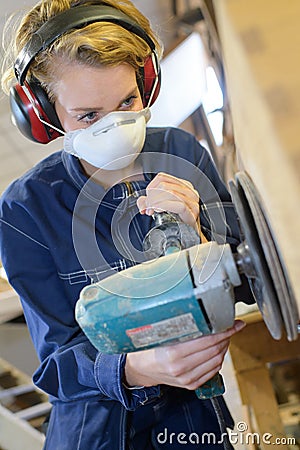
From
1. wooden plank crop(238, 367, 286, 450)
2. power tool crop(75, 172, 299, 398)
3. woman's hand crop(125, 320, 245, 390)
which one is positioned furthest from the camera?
wooden plank crop(238, 367, 286, 450)

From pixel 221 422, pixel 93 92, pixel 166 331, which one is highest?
pixel 93 92

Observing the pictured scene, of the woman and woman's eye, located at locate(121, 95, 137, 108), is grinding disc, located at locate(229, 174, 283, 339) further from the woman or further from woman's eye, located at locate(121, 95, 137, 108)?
woman's eye, located at locate(121, 95, 137, 108)

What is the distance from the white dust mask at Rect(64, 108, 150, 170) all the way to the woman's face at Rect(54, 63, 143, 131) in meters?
0.02

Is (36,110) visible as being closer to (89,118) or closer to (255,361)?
(89,118)

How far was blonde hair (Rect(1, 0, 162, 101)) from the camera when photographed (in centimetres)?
107

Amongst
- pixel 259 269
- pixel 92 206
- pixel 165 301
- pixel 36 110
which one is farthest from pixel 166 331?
pixel 36 110

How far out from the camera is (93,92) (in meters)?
1.07

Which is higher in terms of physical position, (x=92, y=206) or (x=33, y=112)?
(x=33, y=112)

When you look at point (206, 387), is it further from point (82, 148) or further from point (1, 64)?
point (1, 64)

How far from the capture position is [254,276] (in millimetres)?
765

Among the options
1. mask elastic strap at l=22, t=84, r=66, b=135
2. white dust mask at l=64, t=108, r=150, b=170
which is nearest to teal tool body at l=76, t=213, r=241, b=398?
white dust mask at l=64, t=108, r=150, b=170

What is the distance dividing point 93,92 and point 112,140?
0.10 meters

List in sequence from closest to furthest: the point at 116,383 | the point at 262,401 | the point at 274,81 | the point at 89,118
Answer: the point at 274,81 < the point at 116,383 < the point at 89,118 < the point at 262,401

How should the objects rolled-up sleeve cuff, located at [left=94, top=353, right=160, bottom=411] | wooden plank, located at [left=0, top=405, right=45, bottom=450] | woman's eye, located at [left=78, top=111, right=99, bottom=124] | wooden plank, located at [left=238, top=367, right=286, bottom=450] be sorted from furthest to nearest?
wooden plank, located at [left=0, top=405, right=45, bottom=450] → wooden plank, located at [left=238, top=367, right=286, bottom=450] → woman's eye, located at [left=78, top=111, right=99, bottom=124] → rolled-up sleeve cuff, located at [left=94, top=353, right=160, bottom=411]
